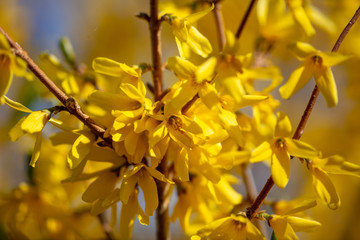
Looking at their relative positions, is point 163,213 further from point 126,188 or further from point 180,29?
point 180,29

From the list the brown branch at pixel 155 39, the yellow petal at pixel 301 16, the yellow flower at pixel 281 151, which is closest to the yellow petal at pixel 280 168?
the yellow flower at pixel 281 151

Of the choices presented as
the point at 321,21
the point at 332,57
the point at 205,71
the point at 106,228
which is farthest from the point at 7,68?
the point at 321,21

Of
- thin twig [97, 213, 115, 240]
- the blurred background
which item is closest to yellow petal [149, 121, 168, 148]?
thin twig [97, 213, 115, 240]

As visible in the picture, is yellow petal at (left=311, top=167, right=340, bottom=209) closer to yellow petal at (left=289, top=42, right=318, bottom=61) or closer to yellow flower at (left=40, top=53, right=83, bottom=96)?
yellow petal at (left=289, top=42, right=318, bottom=61)

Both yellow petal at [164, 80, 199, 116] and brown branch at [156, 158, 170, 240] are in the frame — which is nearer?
yellow petal at [164, 80, 199, 116]

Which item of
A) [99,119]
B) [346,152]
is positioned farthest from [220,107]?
[346,152]

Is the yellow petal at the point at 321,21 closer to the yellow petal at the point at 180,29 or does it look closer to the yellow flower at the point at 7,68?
the yellow petal at the point at 180,29

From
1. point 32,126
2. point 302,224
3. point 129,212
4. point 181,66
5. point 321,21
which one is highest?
point 32,126
